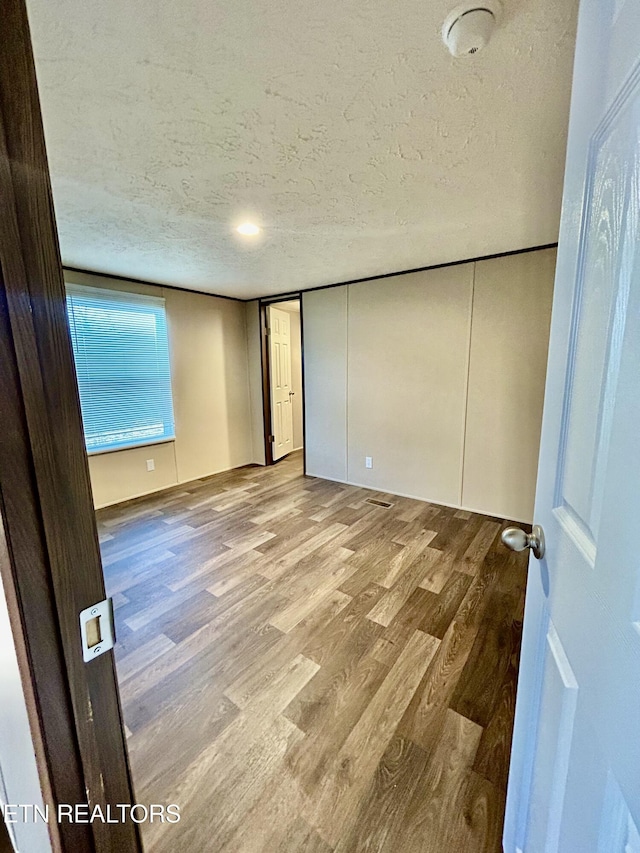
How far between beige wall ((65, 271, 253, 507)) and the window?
0.34 feet

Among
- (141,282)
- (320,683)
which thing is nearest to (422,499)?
(320,683)

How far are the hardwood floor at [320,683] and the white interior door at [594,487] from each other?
48 centimetres

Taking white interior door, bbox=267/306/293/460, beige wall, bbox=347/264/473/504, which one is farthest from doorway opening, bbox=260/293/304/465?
beige wall, bbox=347/264/473/504

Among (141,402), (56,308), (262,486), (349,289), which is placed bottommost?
(262,486)

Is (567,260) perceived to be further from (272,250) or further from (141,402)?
(141,402)

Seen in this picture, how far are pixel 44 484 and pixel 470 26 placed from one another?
4.84 feet

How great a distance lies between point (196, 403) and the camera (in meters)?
4.29

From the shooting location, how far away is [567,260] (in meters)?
0.70

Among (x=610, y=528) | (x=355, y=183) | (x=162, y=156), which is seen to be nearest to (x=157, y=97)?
(x=162, y=156)

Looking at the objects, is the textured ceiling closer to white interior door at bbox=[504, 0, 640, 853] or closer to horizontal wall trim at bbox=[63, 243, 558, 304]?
horizontal wall trim at bbox=[63, 243, 558, 304]

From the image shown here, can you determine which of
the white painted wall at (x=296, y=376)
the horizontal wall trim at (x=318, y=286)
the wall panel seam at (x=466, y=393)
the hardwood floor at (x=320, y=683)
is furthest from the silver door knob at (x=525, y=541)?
the white painted wall at (x=296, y=376)

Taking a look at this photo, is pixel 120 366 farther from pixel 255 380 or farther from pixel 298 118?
pixel 298 118

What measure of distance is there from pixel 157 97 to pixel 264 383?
3643 millimetres

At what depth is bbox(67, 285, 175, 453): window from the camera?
3217 mm
